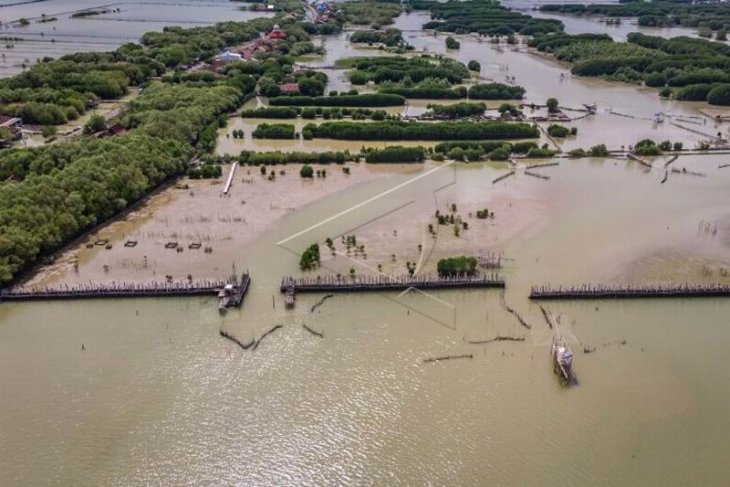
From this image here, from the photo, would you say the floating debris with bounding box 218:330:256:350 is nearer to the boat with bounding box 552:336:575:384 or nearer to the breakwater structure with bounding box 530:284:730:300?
the boat with bounding box 552:336:575:384

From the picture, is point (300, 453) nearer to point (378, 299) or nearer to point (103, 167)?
point (378, 299)

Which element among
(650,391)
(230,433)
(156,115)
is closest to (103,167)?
(156,115)

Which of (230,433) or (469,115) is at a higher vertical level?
(469,115)

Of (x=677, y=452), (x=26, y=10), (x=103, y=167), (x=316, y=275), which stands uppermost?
(x=26, y=10)

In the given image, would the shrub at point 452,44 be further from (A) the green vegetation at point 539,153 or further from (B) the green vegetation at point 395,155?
(B) the green vegetation at point 395,155

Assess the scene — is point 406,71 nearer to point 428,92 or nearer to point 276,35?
point 428,92

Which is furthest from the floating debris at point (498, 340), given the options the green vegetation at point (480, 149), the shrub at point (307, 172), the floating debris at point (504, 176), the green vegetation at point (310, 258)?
the green vegetation at point (480, 149)
